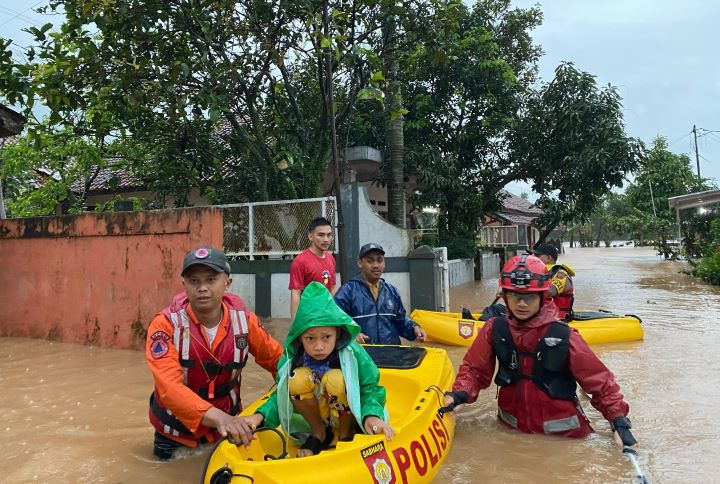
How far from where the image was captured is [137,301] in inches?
255

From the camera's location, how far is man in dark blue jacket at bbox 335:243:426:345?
168 inches

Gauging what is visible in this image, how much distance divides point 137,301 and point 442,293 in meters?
4.71

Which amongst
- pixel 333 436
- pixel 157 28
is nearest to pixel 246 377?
pixel 333 436

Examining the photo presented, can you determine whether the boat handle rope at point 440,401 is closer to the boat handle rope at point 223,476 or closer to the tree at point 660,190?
the boat handle rope at point 223,476

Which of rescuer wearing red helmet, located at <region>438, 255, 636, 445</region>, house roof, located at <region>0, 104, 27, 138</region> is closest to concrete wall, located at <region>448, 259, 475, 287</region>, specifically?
house roof, located at <region>0, 104, 27, 138</region>

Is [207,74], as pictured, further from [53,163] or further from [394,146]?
[53,163]

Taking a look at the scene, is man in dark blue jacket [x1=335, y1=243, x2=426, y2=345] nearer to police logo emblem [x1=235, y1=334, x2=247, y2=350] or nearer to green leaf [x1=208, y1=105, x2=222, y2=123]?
police logo emblem [x1=235, y1=334, x2=247, y2=350]

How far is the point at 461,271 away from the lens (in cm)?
1559

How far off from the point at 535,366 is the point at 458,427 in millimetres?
1096

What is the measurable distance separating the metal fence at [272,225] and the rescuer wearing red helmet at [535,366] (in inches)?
198

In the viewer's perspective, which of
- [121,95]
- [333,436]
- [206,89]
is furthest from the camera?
[121,95]

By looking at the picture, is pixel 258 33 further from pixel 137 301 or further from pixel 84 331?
pixel 84 331

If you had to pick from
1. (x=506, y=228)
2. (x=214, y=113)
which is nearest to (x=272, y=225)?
(x=214, y=113)

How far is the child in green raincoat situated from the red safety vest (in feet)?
1.38
